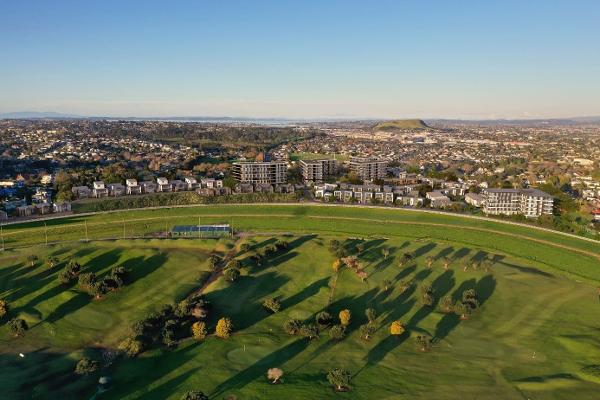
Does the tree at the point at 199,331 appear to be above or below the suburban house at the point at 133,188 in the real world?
below

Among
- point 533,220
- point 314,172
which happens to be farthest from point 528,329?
point 314,172

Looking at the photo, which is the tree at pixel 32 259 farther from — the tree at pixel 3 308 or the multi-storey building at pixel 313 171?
the multi-storey building at pixel 313 171

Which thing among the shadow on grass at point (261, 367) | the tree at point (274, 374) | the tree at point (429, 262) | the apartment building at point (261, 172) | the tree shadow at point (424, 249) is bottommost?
the shadow on grass at point (261, 367)

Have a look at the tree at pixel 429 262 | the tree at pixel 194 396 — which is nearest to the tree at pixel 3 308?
the tree at pixel 194 396

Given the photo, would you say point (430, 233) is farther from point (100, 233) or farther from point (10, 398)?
point (10, 398)

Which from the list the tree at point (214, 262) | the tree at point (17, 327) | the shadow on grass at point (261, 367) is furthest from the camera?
the tree at point (214, 262)

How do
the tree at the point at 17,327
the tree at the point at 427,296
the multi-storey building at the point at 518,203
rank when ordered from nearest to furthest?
the tree at the point at 17,327 < the tree at the point at 427,296 < the multi-storey building at the point at 518,203
